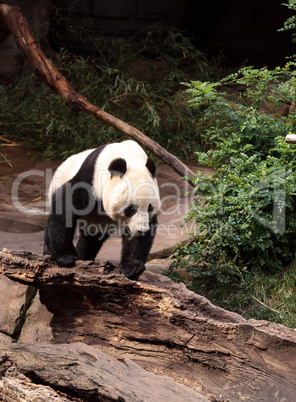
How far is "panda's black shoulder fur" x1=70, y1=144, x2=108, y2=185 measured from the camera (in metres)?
3.02

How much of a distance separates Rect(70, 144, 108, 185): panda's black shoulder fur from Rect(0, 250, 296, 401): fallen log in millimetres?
550

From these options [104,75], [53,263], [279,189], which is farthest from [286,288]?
[104,75]

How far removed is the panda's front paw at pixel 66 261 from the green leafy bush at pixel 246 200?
1.20 m

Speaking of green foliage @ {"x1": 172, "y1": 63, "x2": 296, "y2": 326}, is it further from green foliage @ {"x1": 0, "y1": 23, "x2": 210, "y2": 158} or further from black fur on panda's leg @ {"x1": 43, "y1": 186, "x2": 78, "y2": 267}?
green foliage @ {"x1": 0, "y1": 23, "x2": 210, "y2": 158}

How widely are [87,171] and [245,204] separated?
4.19 feet

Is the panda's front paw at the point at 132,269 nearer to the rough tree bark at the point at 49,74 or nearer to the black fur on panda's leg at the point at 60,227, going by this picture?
the black fur on panda's leg at the point at 60,227

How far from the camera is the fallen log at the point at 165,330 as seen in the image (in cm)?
235

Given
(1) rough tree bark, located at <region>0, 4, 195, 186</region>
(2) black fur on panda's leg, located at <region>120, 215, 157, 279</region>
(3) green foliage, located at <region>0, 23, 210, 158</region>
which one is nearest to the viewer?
(2) black fur on panda's leg, located at <region>120, 215, 157, 279</region>

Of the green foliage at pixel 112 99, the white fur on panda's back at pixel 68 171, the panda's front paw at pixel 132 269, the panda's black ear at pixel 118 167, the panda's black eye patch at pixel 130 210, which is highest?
the green foliage at pixel 112 99

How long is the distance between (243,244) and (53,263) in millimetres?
1558

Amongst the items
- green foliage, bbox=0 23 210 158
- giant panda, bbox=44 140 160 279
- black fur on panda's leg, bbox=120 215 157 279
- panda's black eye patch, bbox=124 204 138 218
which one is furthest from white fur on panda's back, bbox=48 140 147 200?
green foliage, bbox=0 23 210 158

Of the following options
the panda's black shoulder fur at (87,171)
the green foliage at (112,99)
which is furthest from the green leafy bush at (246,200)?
the green foliage at (112,99)

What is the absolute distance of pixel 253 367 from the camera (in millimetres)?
2373

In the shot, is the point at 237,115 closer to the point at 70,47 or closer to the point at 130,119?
the point at 130,119
